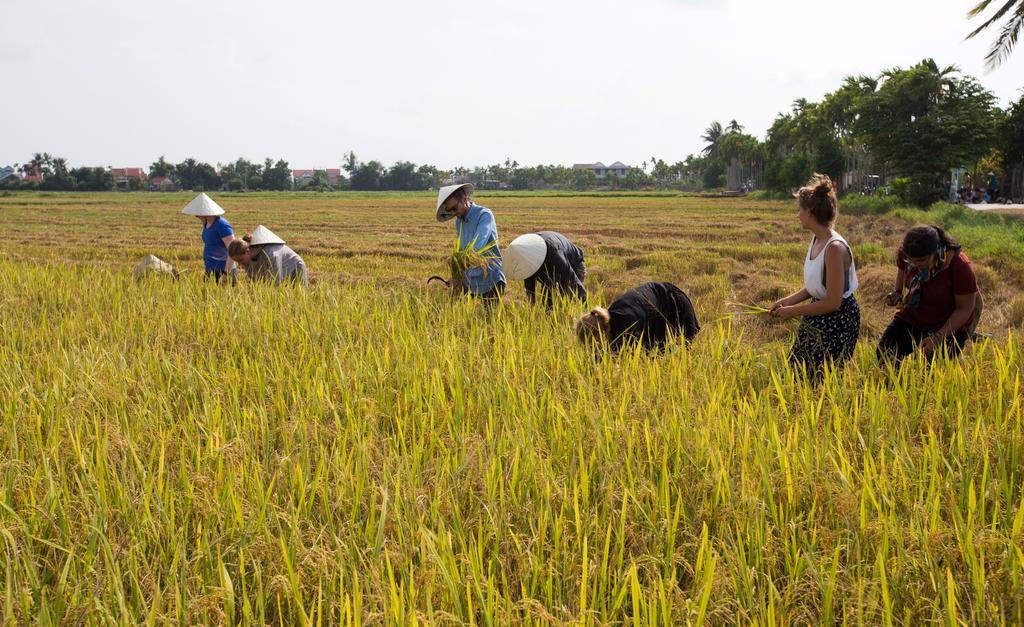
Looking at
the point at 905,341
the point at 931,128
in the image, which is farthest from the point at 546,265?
the point at 931,128

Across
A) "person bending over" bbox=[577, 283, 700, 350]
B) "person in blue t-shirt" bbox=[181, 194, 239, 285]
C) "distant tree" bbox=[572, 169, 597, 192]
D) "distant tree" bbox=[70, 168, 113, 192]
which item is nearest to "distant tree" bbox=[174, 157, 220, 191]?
"distant tree" bbox=[70, 168, 113, 192]

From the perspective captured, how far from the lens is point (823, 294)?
3029 millimetres

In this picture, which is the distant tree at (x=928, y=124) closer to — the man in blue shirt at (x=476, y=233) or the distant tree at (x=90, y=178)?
the man in blue shirt at (x=476, y=233)

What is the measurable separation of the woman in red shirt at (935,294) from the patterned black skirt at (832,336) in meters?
0.18

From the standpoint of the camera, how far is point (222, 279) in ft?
17.8

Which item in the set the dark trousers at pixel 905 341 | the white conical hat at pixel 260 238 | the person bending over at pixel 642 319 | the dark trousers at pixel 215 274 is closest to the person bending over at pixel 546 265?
the person bending over at pixel 642 319

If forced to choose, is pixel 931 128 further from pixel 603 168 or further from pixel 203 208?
pixel 603 168

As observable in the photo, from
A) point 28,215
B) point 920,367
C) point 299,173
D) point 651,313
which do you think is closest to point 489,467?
point 651,313

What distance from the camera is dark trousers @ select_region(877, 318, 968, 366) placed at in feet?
10.3

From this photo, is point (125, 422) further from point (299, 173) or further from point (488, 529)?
point (299, 173)

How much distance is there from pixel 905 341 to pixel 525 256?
1.86m

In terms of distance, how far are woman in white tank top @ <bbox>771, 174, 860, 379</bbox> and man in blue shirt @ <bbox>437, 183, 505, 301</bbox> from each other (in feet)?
5.47

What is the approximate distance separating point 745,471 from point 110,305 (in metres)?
4.37

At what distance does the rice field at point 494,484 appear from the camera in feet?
4.76
